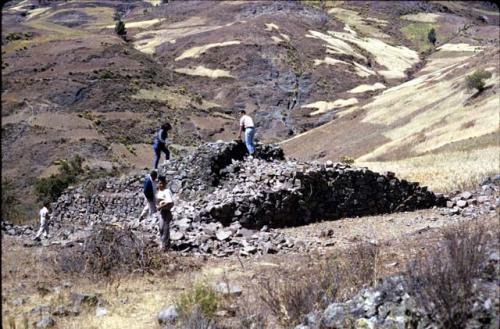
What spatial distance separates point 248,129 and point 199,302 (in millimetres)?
10916

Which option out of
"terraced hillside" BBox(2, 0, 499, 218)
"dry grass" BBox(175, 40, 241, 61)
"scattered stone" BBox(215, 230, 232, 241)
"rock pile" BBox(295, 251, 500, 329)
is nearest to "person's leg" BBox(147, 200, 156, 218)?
"scattered stone" BBox(215, 230, 232, 241)

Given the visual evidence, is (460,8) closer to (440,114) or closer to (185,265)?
(440,114)

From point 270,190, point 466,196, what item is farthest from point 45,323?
point 466,196

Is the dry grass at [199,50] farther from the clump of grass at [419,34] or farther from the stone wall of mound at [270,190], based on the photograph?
the stone wall of mound at [270,190]

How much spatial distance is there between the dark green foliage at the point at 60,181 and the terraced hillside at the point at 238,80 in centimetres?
272

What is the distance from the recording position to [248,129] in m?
18.7

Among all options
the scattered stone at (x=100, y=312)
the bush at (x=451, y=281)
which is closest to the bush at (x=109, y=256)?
the scattered stone at (x=100, y=312)

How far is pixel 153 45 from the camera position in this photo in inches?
5010

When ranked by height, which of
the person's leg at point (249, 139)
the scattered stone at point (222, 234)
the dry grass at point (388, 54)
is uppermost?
the person's leg at point (249, 139)

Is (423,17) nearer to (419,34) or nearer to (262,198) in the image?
(419,34)

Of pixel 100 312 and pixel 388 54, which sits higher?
pixel 100 312

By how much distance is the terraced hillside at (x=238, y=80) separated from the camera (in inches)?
2029

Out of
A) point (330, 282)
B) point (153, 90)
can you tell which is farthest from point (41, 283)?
point (153, 90)

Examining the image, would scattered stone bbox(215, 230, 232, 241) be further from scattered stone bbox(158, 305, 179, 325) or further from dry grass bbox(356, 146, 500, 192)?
dry grass bbox(356, 146, 500, 192)
